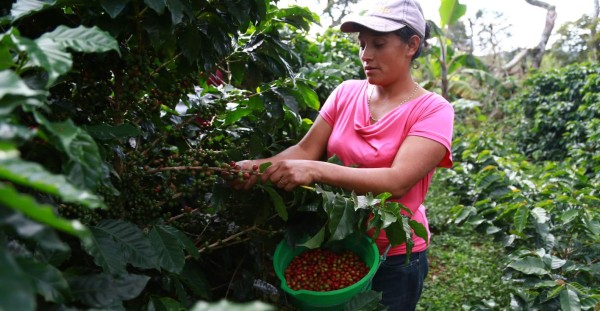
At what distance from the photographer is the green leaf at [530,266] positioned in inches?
97.2

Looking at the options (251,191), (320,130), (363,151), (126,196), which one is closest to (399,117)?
(363,151)

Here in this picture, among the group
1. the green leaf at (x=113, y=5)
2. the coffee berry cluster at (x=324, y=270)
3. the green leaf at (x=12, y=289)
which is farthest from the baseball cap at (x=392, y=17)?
the green leaf at (x=12, y=289)

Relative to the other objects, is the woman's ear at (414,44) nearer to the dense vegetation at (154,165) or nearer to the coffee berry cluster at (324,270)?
the dense vegetation at (154,165)

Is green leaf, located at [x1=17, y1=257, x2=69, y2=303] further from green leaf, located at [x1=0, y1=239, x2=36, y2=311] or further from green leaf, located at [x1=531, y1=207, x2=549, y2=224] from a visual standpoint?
green leaf, located at [x1=531, y1=207, x2=549, y2=224]

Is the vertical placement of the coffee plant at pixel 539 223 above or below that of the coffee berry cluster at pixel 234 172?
below

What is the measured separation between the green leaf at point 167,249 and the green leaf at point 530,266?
1.85m

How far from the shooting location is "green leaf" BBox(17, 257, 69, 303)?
701 millimetres

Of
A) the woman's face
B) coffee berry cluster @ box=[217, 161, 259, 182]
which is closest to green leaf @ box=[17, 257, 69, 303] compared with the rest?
coffee berry cluster @ box=[217, 161, 259, 182]

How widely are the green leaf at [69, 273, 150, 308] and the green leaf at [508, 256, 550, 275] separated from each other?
210 centimetres

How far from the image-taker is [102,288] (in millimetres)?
884

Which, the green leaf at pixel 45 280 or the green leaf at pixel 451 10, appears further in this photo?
the green leaf at pixel 451 10

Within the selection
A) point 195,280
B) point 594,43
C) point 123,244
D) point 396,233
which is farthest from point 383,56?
point 594,43

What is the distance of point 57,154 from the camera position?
2.88 ft

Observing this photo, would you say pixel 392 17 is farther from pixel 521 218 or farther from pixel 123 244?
pixel 521 218
